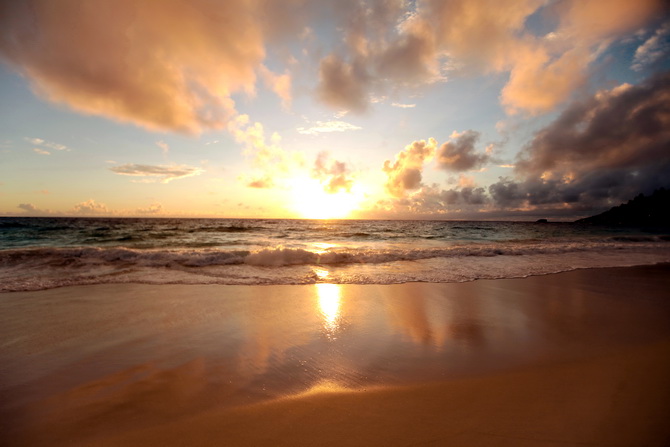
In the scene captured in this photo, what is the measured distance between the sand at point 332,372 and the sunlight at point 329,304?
0.07 metres

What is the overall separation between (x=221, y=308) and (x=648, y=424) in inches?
251

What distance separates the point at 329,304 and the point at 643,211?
124 m

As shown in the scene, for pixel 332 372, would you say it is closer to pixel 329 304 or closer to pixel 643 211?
pixel 329 304

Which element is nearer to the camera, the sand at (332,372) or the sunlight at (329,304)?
the sand at (332,372)

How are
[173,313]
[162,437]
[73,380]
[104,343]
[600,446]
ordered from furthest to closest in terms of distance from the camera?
1. [173,313]
2. [104,343]
3. [73,380]
4. [162,437]
5. [600,446]

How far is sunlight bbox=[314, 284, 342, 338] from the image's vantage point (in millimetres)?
5009

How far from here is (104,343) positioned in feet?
14.2

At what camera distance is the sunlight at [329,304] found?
501 cm

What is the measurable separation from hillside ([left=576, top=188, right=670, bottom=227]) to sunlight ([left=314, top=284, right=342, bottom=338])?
102955 millimetres

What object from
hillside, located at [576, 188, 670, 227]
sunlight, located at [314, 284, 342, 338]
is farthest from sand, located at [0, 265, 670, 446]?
hillside, located at [576, 188, 670, 227]

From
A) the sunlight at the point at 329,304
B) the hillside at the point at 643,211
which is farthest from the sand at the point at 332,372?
the hillside at the point at 643,211

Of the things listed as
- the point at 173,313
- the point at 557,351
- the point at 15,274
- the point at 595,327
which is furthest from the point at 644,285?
the point at 15,274

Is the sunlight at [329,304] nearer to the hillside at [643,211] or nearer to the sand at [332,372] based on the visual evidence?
the sand at [332,372]

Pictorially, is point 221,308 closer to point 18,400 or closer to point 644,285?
point 18,400
